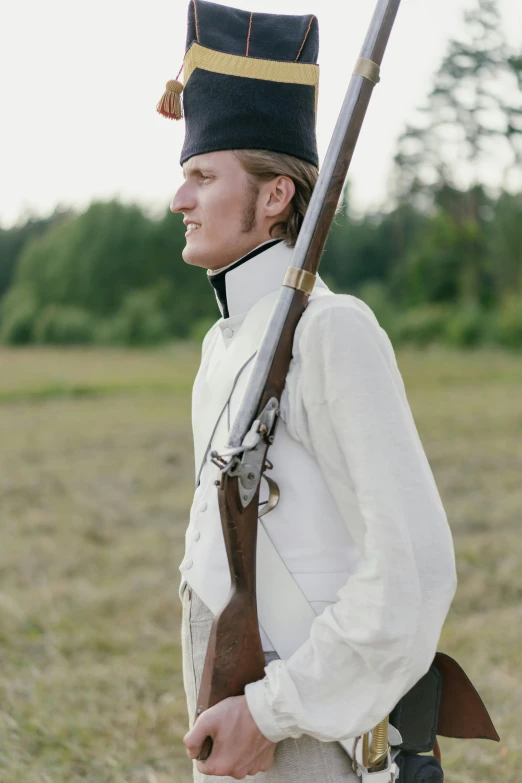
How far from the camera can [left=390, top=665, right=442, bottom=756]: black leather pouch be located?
173 centimetres

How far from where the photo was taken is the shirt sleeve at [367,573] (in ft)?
4.80

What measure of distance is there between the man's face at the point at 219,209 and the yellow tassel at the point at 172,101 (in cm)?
17

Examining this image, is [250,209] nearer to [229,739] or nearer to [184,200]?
[184,200]

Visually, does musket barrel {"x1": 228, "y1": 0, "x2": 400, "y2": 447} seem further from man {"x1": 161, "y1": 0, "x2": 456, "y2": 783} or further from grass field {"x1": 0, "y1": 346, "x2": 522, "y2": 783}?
grass field {"x1": 0, "y1": 346, "x2": 522, "y2": 783}

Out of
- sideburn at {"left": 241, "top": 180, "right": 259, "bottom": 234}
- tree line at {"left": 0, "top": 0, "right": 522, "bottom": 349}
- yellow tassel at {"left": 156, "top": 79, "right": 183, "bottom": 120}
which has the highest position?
yellow tassel at {"left": 156, "top": 79, "right": 183, "bottom": 120}

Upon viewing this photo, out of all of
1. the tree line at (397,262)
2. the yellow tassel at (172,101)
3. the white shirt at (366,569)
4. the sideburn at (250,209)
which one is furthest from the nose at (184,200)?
the tree line at (397,262)

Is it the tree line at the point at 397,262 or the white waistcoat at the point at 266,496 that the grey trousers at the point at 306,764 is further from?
the tree line at the point at 397,262

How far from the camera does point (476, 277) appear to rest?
1119 inches

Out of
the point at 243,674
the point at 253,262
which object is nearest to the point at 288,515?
the point at 243,674

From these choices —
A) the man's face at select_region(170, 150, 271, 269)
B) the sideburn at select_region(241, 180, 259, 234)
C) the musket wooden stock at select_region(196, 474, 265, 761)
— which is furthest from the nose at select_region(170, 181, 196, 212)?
the musket wooden stock at select_region(196, 474, 265, 761)

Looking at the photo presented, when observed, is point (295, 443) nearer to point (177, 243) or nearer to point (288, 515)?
point (288, 515)

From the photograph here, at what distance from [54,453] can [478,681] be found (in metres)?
7.62

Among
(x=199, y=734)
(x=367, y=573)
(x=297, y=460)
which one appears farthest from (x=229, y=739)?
(x=297, y=460)

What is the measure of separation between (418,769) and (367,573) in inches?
20.6
